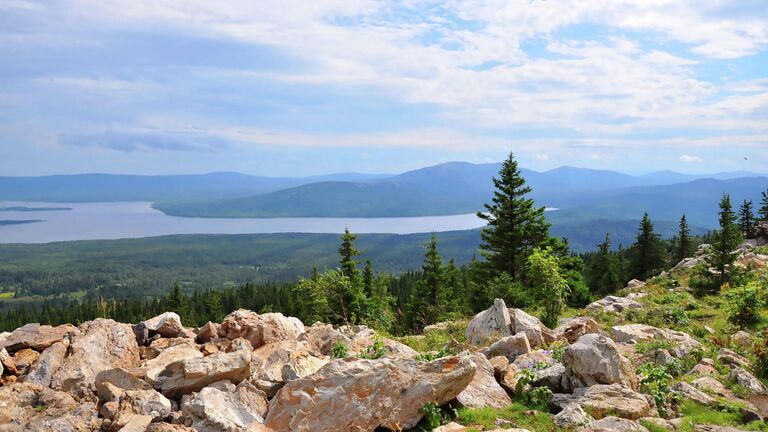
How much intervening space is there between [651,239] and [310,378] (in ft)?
221

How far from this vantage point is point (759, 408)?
37.6ft

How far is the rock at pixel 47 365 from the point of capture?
38.5 ft

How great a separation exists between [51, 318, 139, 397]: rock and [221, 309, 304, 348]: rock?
2.68 metres

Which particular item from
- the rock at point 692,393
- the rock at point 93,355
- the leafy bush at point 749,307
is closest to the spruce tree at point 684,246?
the leafy bush at point 749,307

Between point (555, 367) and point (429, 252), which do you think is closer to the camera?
point (555, 367)

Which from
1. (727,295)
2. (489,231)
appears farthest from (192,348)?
(489,231)

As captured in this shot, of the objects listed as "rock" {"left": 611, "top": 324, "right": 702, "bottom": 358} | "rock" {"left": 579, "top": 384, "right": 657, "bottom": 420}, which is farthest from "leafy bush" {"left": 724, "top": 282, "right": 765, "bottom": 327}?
"rock" {"left": 579, "top": 384, "right": 657, "bottom": 420}

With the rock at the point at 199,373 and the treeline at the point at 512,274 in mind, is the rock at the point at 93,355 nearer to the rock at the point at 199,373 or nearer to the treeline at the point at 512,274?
the rock at the point at 199,373

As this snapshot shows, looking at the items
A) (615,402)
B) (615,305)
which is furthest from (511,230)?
(615,402)

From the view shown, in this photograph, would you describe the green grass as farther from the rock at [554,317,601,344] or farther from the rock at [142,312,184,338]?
the rock at [142,312,184,338]

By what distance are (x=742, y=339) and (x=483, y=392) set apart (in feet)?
37.8

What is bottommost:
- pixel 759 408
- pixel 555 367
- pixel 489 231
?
pixel 759 408

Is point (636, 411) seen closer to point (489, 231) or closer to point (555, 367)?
point (555, 367)

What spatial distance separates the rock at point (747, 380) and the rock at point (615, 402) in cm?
364
